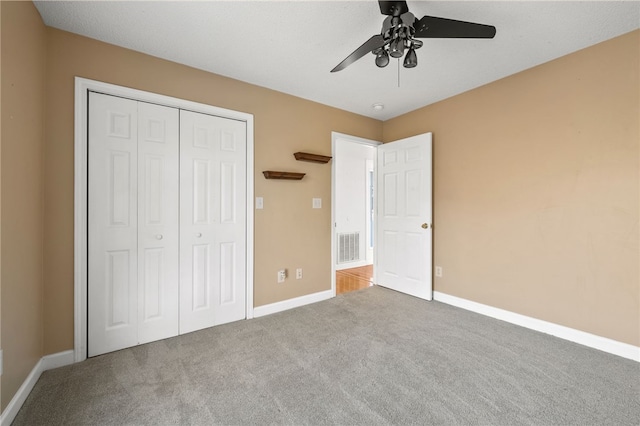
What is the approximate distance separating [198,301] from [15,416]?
48.5 inches

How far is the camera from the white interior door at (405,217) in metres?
3.39

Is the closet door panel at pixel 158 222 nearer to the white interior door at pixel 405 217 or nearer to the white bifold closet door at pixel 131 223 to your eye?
the white bifold closet door at pixel 131 223

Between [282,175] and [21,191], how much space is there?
1.95m

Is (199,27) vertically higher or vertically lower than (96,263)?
higher

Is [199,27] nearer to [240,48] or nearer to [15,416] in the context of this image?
[240,48]

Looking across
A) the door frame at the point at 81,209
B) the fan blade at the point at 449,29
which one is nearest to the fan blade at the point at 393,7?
the fan blade at the point at 449,29

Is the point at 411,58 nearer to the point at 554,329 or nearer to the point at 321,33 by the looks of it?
the point at 321,33

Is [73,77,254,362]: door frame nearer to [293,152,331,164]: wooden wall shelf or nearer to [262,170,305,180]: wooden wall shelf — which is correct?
[262,170,305,180]: wooden wall shelf

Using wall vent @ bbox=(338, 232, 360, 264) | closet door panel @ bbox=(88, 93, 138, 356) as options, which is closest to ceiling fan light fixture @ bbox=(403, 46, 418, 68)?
closet door panel @ bbox=(88, 93, 138, 356)

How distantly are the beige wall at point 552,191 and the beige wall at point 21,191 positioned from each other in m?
3.69

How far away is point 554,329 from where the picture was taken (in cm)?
244

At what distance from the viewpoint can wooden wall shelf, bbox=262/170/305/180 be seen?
2912mm

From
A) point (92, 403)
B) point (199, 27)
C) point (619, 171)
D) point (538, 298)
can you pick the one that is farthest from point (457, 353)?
point (199, 27)

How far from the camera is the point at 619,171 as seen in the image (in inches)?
83.4
